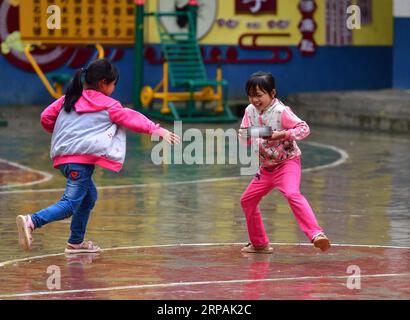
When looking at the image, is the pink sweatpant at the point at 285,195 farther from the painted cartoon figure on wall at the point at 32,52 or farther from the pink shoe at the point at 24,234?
the painted cartoon figure on wall at the point at 32,52


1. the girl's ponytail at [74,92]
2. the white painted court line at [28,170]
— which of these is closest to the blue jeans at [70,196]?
the girl's ponytail at [74,92]

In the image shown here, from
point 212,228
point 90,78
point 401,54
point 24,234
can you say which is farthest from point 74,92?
point 401,54

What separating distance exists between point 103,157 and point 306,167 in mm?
7334

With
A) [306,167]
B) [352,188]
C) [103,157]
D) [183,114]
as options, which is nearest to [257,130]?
[103,157]

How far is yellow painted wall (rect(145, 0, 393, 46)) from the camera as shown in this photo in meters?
26.3

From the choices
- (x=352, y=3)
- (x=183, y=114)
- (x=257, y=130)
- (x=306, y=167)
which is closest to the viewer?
(x=257, y=130)

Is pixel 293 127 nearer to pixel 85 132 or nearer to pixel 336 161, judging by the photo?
pixel 85 132

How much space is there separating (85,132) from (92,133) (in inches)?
2.1

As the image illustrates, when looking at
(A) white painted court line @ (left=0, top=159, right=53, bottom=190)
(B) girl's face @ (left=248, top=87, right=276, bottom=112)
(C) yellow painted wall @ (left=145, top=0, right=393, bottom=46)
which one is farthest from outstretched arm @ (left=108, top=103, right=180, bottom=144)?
(C) yellow painted wall @ (left=145, top=0, right=393, bottom=46)

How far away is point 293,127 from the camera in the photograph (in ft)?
35.2

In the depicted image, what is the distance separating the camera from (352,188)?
51.3 feet

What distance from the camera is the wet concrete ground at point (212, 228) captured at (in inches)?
379

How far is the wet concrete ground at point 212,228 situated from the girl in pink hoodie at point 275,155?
31 centimetres
